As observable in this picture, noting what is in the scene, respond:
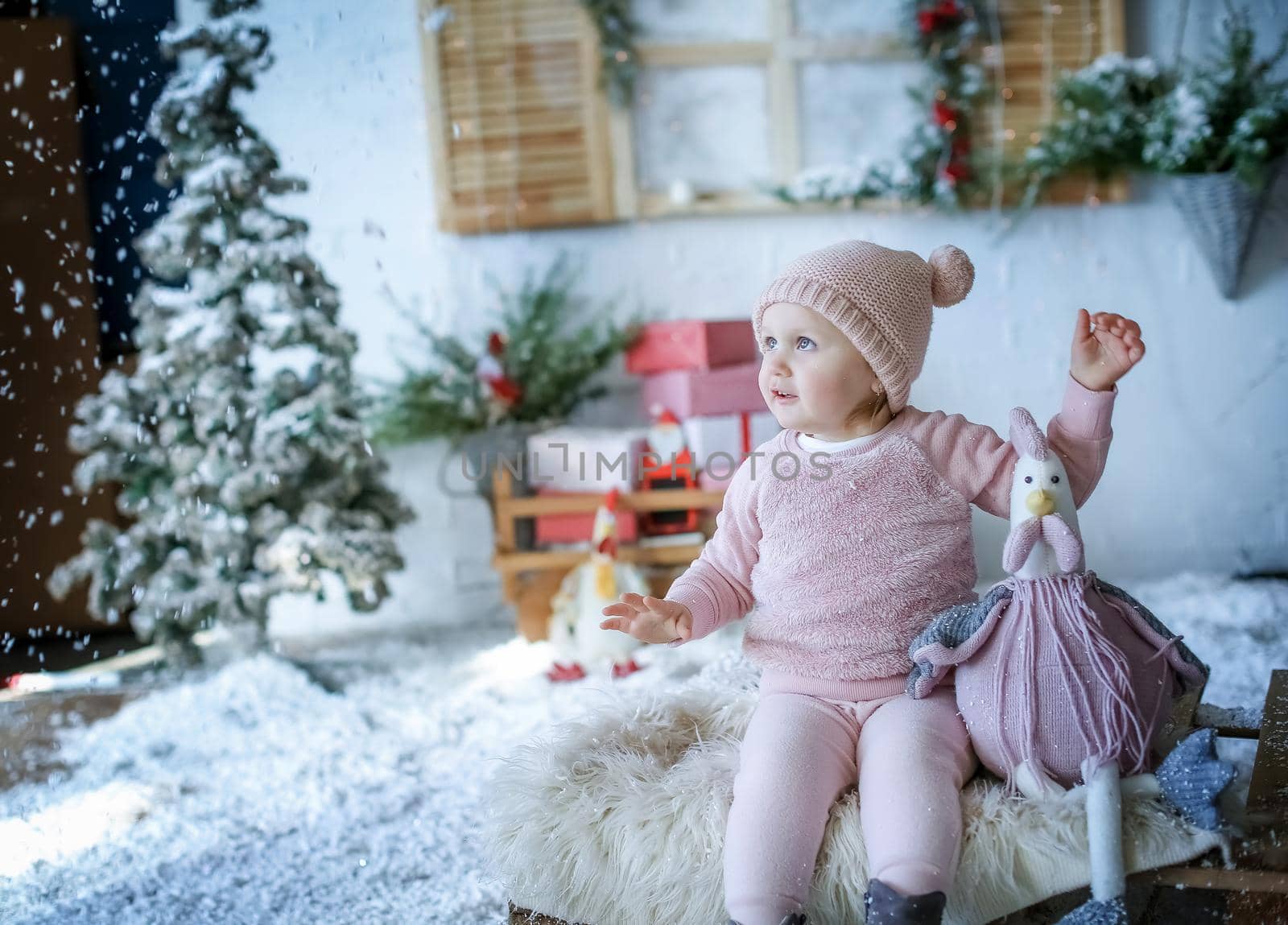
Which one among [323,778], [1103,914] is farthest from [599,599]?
[1103,914]

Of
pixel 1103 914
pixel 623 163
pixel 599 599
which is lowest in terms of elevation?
pixel 599 599

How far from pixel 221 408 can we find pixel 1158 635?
5.19ft

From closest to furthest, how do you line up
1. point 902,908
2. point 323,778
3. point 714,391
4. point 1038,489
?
point 902,908 < point 1038,489 < point 323,778 < point 714,391

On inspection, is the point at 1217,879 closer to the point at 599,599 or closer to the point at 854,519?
the point at 854,519

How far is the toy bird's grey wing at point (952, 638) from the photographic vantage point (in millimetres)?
858

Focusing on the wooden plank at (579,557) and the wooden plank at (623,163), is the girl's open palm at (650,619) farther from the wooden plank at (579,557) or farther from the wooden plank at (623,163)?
the wooden plank at (623,163)

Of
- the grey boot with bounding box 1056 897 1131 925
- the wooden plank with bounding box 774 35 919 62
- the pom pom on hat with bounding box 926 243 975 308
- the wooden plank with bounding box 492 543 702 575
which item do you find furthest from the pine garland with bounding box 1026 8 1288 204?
the grey boot with bounding box 1056 897 1131 925

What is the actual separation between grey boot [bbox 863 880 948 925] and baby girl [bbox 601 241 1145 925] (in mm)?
87

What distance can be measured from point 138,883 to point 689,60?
180cm

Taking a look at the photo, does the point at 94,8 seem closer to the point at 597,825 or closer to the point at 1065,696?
the point at 597,825

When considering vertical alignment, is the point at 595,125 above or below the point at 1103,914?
above

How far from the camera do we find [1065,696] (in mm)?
820

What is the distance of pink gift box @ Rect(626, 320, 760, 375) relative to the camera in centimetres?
192

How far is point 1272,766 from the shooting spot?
0.90m
